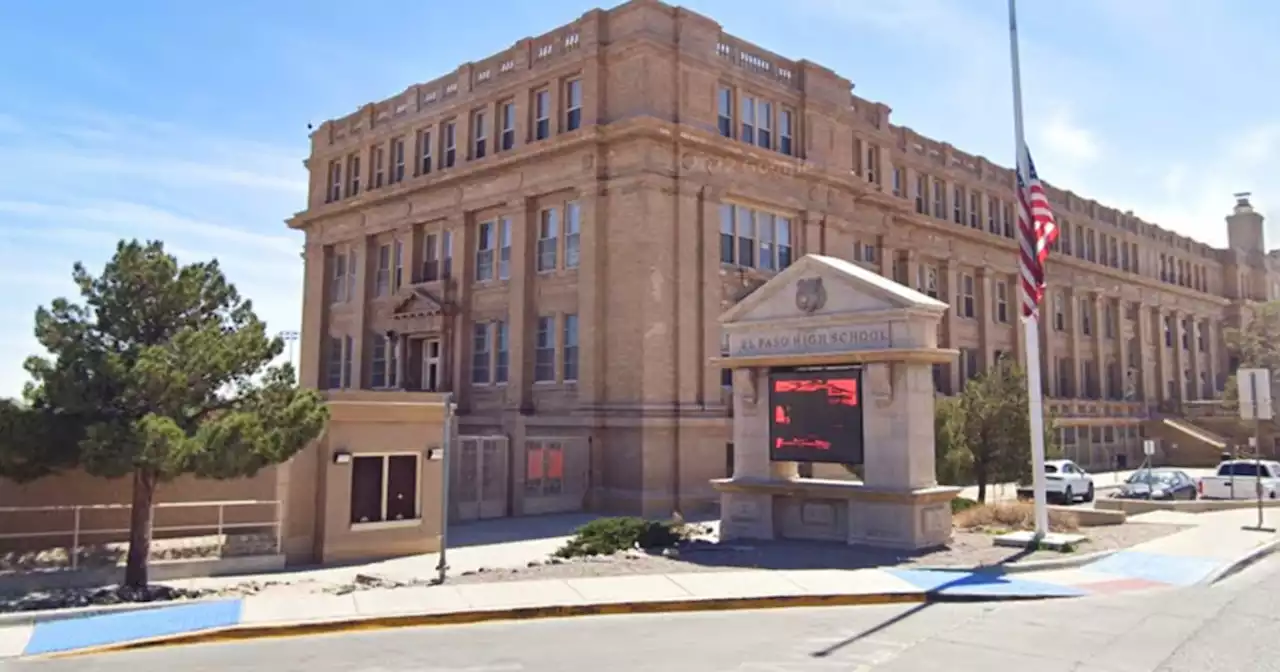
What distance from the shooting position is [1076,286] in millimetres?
57875

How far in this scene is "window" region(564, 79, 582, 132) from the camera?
33.5 m

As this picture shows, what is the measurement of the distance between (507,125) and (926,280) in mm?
22028

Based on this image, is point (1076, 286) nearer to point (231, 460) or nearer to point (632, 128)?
point (632, 128)

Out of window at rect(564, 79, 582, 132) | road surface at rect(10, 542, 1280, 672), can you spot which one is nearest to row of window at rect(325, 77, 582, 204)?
window at rect(564, 79, 582, 132)

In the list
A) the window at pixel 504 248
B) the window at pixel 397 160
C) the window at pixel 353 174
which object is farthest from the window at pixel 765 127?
the window at pixel 353 174

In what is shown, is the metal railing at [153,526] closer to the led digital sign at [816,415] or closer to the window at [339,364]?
the led digital sign at [816,415]

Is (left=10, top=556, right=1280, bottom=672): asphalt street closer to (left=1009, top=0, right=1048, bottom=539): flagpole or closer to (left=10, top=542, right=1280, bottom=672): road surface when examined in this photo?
(left=10, top=542, right=1280, bottom=672): road surface

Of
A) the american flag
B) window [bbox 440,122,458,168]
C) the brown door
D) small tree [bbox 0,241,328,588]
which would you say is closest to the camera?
small tree [bbox 0,241,328,588]

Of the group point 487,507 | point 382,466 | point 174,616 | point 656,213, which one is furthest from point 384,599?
point 656,213

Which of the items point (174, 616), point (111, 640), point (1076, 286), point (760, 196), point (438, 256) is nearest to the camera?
point (111, 640)

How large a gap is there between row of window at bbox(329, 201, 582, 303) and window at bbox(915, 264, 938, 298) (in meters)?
19.0

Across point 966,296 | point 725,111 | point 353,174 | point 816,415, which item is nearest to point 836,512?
point 816,415

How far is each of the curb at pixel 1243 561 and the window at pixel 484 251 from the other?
26.1m

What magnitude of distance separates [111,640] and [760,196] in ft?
88.2
